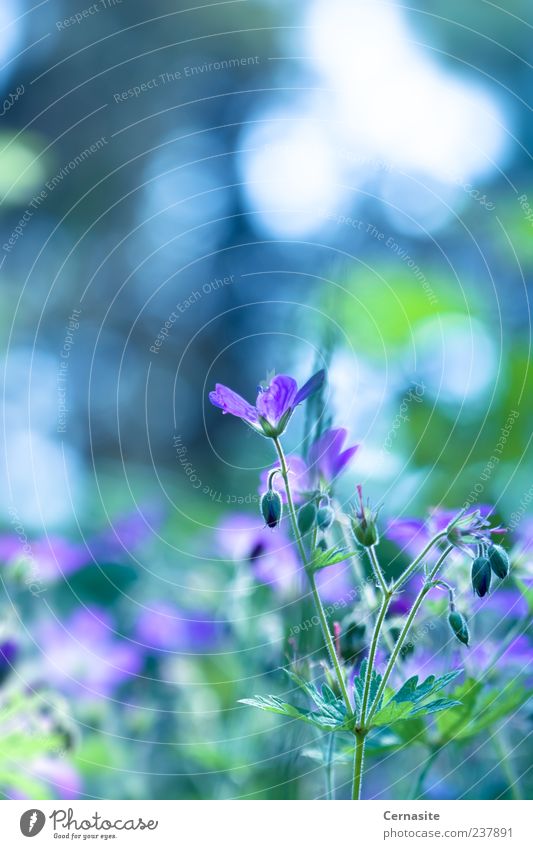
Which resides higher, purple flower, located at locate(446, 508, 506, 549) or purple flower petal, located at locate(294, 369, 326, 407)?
purple flower petal, located at locate(294, 369, 326, 407)

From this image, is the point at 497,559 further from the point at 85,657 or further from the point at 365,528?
the point at 85,657

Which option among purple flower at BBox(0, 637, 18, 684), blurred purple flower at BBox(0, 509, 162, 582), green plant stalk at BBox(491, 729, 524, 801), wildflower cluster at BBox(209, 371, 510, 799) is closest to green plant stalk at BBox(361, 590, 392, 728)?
wildflower cluster at BBox(209, 371, 510, 799)

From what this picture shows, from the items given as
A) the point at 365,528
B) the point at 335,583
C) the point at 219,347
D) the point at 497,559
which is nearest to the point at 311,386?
the point at 365,528

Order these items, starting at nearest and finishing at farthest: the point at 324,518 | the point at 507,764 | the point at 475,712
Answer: the point at 324,518 < the point at 475,712 < the point at 507,764

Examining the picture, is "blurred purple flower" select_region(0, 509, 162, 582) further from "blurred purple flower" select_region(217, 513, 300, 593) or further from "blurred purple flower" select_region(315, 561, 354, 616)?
"blurred purple flower" select_region(315, 561, 354, 616)

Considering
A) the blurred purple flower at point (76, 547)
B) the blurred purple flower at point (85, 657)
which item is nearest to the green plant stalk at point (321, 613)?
the blurred purple flower at point (85, 657)

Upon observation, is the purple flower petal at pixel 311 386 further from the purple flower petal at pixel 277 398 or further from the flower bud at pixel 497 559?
the flower bud at pixel 497 559

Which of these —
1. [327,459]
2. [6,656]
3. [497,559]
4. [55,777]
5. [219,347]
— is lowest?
[55,777]
